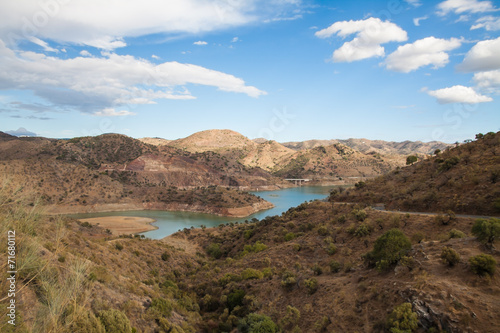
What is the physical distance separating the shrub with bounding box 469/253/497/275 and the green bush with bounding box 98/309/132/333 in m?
13.5

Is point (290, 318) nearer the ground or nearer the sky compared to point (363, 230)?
nearer the ground

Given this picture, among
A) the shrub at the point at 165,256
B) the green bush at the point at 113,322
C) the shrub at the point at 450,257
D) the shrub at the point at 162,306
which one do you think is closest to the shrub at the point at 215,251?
the shrub at the point at 165,256

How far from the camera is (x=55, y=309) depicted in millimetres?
5156

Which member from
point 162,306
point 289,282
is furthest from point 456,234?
point 162,306

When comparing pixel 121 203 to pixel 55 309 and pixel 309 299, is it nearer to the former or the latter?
pixel 309 299

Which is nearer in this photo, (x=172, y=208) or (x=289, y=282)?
(x=289, y=282)

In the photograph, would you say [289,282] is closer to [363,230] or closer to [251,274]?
[251,274]

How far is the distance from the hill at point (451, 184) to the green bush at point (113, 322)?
23.1m

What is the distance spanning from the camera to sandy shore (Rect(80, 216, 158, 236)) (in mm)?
64938

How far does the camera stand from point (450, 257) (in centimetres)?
1149

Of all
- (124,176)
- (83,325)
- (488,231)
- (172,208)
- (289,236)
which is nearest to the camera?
(83,325)

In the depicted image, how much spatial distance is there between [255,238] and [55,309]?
3307cm

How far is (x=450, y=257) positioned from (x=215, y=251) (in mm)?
32939

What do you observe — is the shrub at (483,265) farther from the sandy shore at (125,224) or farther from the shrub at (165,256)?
the sandy shore at (125,224)
